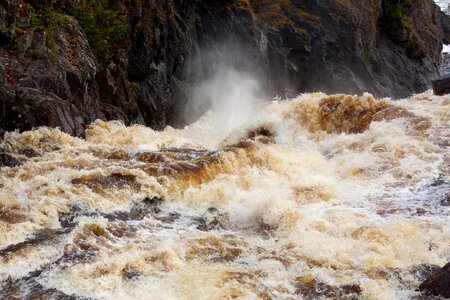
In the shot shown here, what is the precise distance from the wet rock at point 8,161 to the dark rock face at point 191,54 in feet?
4.99

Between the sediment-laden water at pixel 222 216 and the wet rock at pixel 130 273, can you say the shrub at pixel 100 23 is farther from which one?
the wet rock at pixel 130 273

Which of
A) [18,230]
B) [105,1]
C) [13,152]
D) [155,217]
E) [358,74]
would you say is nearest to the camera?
[18,230]

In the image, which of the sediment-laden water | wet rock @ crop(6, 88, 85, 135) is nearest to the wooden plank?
the sediment-laden water

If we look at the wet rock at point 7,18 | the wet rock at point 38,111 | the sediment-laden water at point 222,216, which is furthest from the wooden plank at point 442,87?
the wet rock at point 7,18

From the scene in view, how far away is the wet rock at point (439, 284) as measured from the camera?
24.2 ft

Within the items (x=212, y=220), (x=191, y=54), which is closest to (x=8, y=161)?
(x=212, y=220)

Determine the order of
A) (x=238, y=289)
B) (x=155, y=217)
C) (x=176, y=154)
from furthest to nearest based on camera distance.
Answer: (x=176, y=154), (x=155, y=217), (x=238, y=289)

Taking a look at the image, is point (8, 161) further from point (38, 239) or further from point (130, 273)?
point (130, 273)

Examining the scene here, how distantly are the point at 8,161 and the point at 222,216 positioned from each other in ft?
17.7

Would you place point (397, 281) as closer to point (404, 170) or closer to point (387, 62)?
point (404, 170)

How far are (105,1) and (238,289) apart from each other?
14.8 m

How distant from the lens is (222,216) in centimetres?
1112

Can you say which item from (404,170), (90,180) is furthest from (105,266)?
(404,170)

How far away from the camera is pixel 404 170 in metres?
14.4
